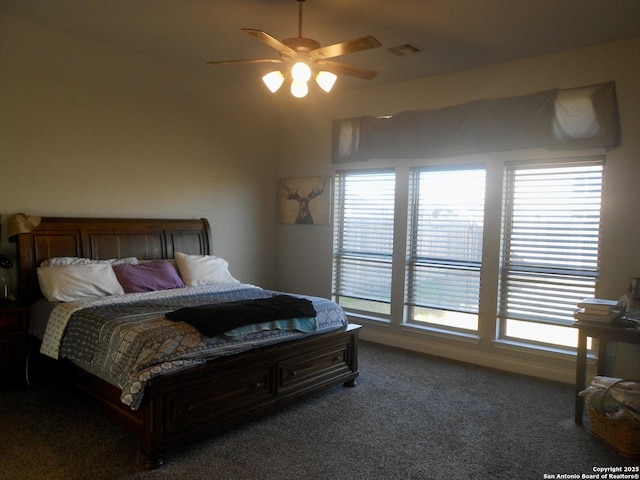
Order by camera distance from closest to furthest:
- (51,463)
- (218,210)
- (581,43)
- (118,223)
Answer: (51,463) → (581,43) → (118,223) → (218,210)

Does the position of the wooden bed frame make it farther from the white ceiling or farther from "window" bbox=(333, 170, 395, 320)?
the white ceiling

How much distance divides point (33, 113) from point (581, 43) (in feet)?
15.7

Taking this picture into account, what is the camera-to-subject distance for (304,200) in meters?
5.88

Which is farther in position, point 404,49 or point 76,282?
point 404,49

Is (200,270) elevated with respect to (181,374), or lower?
elevated

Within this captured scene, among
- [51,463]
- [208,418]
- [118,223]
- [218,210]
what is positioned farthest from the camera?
[218,210]

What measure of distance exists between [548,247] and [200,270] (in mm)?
3390

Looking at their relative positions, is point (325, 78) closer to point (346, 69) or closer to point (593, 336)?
point (346, 69)

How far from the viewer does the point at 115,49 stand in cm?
416

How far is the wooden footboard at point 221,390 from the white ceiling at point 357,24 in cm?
248

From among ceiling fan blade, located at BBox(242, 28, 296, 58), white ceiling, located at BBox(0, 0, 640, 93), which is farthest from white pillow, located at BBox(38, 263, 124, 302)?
ceiling fan blade, located at BBox(242, 28, 296, 58)

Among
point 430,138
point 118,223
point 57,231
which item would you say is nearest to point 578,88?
point 430,138

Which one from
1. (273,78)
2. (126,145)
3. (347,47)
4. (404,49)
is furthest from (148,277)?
(404,49)

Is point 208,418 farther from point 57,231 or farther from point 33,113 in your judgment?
point 33,113
